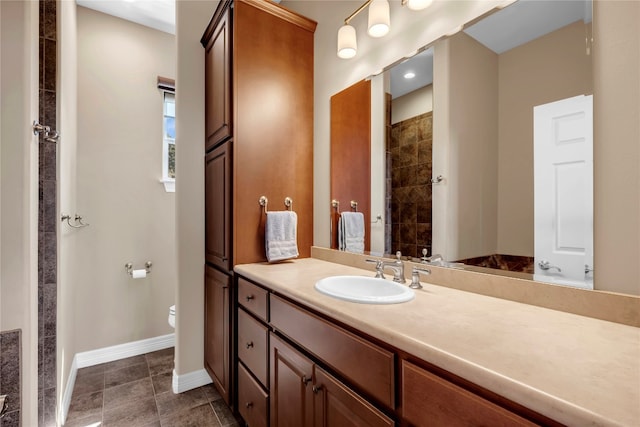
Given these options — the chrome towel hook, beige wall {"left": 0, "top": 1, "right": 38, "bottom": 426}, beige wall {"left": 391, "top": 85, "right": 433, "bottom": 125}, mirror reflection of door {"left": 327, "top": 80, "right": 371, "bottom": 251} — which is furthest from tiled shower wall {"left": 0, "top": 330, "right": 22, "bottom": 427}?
beige wall {"left": 391, "top": 85, "right": 433, "bottom": 125}

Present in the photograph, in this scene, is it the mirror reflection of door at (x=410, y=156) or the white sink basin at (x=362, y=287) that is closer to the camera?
the white sink basin at (x=362, y=287)

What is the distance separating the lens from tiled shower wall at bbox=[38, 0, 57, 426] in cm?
145

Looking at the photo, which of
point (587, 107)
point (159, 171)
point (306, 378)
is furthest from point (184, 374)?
point (587, 107)

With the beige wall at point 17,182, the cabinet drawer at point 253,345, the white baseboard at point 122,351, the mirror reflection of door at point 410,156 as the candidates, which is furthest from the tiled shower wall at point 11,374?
the mirror reflection of door at point 410,156

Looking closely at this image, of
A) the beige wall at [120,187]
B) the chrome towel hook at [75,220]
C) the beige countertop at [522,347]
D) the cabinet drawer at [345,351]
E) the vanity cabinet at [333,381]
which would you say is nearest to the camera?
→ the beige countertop at [522,347]

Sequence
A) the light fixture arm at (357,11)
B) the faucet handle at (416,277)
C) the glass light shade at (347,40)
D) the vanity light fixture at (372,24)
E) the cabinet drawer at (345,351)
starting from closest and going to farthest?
the cabinet drawer at (345,351)
the faucet handle at (416,277)
the vanity light fixture at (372,24)
the light fixture arm at (357,11)
the glass light shade at (347,40)

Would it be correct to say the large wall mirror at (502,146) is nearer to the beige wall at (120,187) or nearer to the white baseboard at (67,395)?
the white baseboard at (67,395)

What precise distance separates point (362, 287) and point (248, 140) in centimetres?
102

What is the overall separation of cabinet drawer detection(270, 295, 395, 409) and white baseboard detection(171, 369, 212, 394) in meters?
1.25

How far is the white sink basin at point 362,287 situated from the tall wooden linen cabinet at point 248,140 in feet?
2.02

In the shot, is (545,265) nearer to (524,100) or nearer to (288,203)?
(524,100)

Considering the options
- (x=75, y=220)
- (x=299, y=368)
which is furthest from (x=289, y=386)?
(x=75, y=220)

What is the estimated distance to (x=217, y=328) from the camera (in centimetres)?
179

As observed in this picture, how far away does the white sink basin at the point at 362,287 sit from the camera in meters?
1.05
